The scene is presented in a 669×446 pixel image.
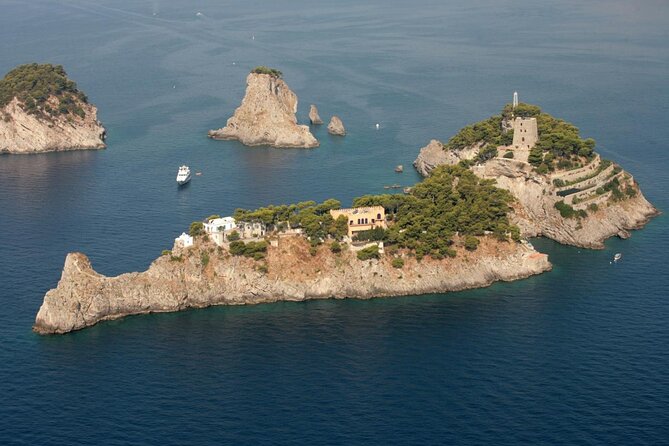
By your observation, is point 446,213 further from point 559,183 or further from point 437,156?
point 437,156

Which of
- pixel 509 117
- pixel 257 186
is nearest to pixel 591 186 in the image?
pixel 509 117

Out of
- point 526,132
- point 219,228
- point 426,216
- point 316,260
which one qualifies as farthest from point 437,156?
point 219,228

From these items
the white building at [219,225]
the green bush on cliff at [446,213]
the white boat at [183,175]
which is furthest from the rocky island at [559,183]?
the white boat at [183,175]

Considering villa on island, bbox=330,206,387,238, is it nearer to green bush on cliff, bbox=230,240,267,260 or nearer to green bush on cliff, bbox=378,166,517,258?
green bush on cliff, bbox=378,166,517,258

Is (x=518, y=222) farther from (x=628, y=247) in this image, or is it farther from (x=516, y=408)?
(x=516, y=408)

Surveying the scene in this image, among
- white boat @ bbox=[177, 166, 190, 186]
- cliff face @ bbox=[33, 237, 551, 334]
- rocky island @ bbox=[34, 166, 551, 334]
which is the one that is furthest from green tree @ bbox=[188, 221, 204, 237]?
white boat @ bbox=[177, 166, 190, 186]
